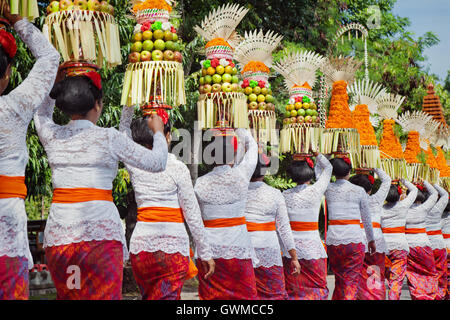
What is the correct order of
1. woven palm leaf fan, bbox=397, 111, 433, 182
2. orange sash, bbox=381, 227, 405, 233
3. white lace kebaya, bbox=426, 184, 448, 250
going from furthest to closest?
white lace kebaya, bbox=426, 184, 448, 250 < woven palm leaf fan, bbox=397, 111, 433, 182 < orange sash, bbox=381, 227, 405, 233

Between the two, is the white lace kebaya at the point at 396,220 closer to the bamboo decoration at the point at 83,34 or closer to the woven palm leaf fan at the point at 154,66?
the woven palm leaf fan at the point at 154,66

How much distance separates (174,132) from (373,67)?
6.01 metres

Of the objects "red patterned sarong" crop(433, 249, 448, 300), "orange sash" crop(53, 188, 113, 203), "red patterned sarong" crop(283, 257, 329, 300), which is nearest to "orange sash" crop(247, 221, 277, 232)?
"red patterned sarong" crop(283, 257, 329, 300)

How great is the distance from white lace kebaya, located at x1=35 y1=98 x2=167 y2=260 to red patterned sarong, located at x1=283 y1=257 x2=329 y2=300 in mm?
2736

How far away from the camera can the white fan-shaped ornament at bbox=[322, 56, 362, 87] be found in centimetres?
603

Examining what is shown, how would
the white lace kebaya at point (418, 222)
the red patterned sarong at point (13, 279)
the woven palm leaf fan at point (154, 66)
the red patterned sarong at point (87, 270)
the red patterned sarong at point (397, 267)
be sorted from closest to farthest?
the red patterned sarong at point (13, 279)
the red patterned sarong at point (87, 270)
the woven palm leaf fan at point (154, 66)
the red patterned sarong at point (397, 267)
the white lace kebaya at point (418, 222)

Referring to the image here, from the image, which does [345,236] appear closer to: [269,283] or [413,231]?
[269,283]

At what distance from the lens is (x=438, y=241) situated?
8.00 meters

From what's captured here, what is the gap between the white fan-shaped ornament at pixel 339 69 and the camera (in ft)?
19.8

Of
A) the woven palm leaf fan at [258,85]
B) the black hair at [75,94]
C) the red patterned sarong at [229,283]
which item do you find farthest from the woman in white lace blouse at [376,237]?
the black hair at [75,94]

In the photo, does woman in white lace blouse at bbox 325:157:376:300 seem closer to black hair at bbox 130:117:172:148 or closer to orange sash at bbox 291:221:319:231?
orange sash at bbox 291:221:319:231

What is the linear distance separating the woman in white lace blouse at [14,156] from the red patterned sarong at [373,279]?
4.27 metres

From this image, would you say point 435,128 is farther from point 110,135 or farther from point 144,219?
point 110,135
